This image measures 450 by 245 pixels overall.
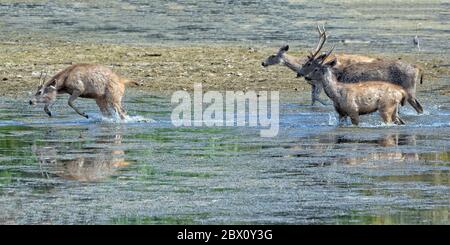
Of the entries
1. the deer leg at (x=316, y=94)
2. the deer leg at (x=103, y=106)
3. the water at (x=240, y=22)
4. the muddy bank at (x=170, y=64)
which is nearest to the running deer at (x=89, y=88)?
the deer leg at (x=103, y=106)

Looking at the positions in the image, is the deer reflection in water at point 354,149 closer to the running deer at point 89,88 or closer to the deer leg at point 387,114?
the deer leg at point 387,114

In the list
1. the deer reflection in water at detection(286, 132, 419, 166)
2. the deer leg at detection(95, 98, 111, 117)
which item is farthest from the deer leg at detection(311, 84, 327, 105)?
the deer reflection in water at detection(286, 132, 419, 166)

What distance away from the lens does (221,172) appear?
12.8m

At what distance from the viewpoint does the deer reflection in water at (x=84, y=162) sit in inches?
494

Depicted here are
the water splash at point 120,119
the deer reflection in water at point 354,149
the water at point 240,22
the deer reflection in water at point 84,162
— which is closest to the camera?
the deer reflection in water at point 84,162

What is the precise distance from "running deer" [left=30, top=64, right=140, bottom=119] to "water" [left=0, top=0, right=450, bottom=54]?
9.35 meters

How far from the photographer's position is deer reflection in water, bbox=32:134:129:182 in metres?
12.5

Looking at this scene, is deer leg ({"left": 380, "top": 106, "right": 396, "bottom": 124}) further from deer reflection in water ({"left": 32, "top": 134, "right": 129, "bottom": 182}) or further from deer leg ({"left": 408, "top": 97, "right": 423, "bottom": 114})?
deer reflection in water ({"left": 32, "top": 134, "right": 129, "bottom": 182})

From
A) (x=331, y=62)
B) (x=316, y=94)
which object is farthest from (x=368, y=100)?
(x=316, y=94)

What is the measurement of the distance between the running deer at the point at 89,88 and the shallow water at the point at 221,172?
0.98 feet

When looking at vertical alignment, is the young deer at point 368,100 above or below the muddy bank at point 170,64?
below
